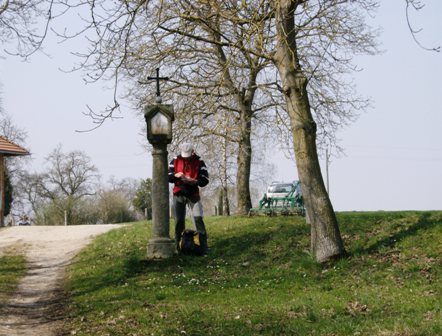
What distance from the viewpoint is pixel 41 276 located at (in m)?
16.4

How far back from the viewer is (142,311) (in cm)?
1008

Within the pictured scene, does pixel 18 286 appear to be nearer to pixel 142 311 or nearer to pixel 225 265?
pixel 225 265

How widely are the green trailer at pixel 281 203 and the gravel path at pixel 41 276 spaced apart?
675 centimetres

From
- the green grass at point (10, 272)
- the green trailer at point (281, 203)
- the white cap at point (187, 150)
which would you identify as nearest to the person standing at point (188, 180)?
the white cap at point (187, 150)

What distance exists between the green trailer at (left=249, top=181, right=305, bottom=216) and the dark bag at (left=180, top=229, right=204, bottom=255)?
554cm

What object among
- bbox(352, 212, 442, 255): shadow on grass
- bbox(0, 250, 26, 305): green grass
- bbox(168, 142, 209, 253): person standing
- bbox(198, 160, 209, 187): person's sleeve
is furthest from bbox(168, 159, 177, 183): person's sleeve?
bbox(352, 212, 442, 255): shadow on grass

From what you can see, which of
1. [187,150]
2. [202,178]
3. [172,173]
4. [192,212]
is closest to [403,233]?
[202,178]

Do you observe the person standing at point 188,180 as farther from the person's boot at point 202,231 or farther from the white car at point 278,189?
the white car at point 278,189

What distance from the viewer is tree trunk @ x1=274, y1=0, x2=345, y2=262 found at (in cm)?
1349

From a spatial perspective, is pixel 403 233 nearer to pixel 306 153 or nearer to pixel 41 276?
pixel 306 153

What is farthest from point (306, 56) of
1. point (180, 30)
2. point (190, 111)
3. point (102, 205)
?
point (102, 205)

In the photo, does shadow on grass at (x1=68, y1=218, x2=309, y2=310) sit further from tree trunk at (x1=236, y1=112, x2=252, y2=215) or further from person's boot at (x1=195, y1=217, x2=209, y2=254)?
tree trunk at (x1=236, y1=112, x2=252, y2=215)

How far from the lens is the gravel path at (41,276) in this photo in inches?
407

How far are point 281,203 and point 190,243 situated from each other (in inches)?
578
